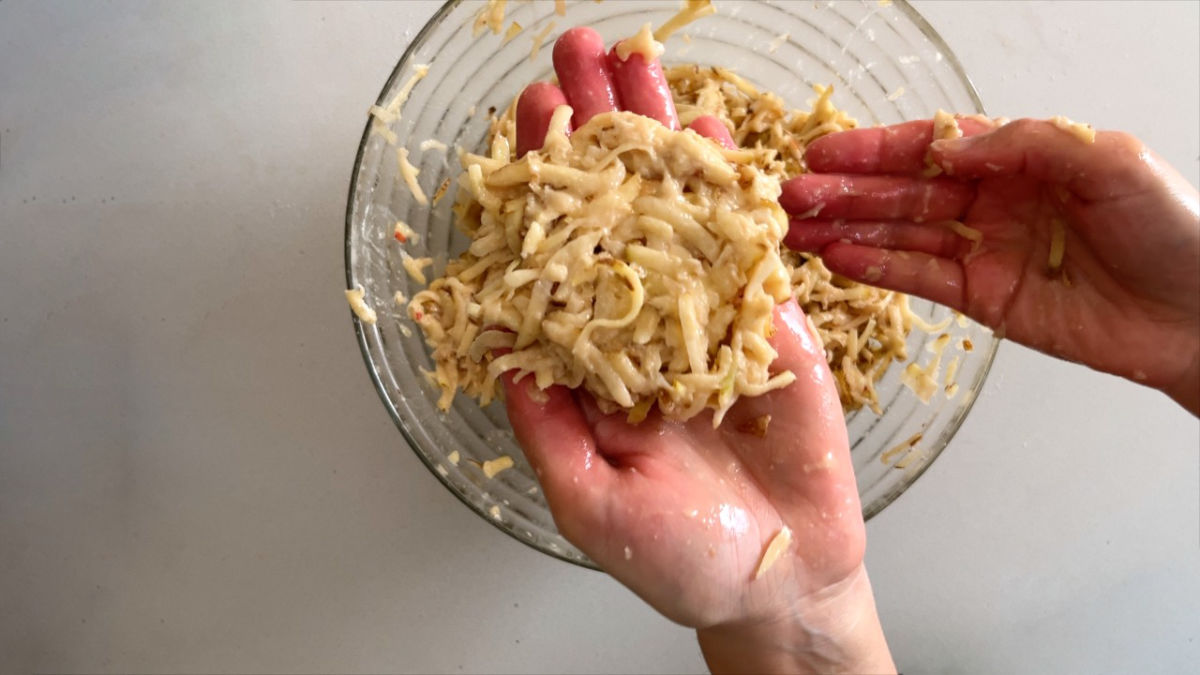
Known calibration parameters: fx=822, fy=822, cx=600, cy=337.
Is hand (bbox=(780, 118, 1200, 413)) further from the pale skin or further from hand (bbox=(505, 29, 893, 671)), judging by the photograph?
hand (bbox=(505, 29, 893, 671))

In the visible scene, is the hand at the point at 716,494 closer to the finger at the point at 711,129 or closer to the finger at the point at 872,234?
the finger at the point at 711,129

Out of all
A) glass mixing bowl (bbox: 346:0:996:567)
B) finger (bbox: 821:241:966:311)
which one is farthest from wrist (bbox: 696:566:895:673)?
finger (bbox: 821:241:966:311)

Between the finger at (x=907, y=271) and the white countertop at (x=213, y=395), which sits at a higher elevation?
the finger at (x=907, y=271)

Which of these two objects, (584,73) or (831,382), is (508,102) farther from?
(831,382)

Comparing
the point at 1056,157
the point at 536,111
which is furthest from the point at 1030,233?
the point at 536,111

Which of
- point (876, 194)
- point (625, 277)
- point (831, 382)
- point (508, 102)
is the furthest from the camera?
point (508, 102)

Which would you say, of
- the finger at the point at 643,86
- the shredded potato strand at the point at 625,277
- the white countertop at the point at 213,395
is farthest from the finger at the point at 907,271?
the white countertop at the point at 213,395
